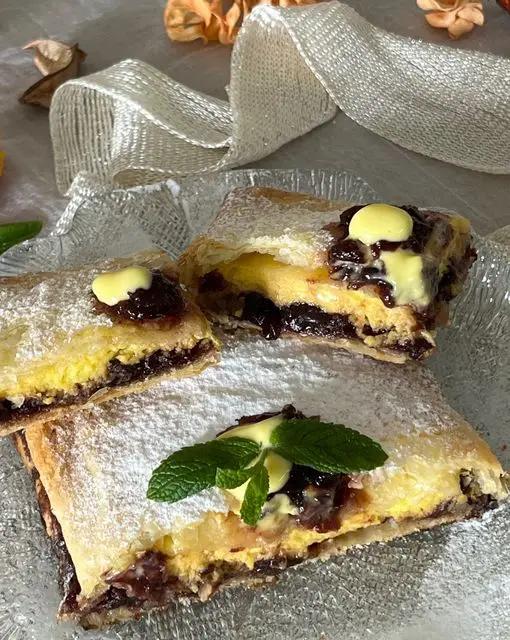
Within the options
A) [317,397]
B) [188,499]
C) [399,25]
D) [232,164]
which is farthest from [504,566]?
[399,25]

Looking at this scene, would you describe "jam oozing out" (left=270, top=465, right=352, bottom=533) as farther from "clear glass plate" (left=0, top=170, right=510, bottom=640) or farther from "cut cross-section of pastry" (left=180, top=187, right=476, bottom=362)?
"cut cross-section of pastry" (left=180, top=187, right=476, bottom=362)

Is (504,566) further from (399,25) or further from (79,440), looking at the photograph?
(399,25)

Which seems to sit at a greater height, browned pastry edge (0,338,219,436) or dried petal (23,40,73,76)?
dried petal (23,40,73,76)

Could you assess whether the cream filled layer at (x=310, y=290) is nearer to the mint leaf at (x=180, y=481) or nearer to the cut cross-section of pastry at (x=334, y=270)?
the cut cross-section of pastry at (x=334, y=270)

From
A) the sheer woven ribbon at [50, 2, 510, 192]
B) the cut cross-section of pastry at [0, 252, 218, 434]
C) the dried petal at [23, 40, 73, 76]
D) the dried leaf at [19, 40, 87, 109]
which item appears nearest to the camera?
the cut cross-section of pastry at [0, 252, 218, 434]

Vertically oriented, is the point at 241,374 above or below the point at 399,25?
below

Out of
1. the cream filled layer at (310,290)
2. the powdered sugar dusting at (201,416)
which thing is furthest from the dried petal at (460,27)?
the powdered sugar dusting at (201,416)

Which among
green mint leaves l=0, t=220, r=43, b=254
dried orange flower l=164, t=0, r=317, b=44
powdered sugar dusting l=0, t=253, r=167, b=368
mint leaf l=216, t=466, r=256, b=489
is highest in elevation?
dried orange flower l=164, t=0, r=317, b=44

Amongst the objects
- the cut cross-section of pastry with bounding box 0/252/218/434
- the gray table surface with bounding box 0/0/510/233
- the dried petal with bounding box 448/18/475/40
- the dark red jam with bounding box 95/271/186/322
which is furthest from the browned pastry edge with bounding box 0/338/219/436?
the dried petal with bounding box 448/18/475/40

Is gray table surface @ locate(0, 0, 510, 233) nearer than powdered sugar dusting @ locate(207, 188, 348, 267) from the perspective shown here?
No
